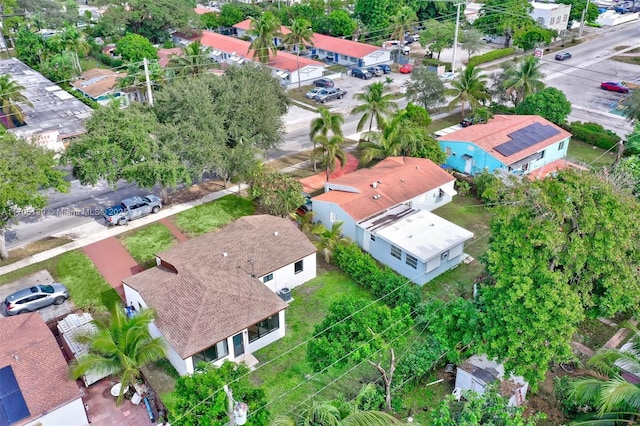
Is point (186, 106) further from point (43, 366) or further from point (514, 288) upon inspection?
point (514, 288)

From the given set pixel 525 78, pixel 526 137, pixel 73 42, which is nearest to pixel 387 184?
pixel 526 137

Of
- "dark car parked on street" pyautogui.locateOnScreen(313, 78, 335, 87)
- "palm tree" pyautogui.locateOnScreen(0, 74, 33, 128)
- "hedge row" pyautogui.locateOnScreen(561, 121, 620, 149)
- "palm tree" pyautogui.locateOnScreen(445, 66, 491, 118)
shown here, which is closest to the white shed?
"hedge row" pyautogui.locateOnScreen(561, 121, 620, 149)

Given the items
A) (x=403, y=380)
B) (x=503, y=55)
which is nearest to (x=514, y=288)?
(x=403, y=380)

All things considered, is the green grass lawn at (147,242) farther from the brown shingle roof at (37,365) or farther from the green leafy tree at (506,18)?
the green leafy tree at (506,18)

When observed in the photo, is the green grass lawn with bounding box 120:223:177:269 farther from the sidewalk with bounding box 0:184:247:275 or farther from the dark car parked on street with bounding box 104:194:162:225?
the dark car parked on street with bounding box 104:194:162:225

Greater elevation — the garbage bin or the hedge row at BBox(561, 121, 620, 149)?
the hedge row at BBox(561, 121, 620, 149)

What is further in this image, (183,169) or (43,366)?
(183,169)

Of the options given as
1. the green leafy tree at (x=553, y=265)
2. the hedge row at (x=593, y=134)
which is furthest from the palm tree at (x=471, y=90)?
the green leafy tree at (x=553, y=265)
